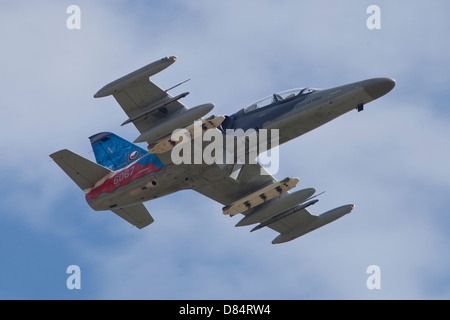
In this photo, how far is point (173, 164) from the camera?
35562 mm

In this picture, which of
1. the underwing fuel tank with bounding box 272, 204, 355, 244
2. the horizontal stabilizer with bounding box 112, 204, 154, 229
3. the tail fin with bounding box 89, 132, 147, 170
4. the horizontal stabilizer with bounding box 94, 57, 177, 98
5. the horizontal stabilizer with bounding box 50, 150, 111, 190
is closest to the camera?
the horizontal stabilizer with bounding box 94, 57, 177, 98

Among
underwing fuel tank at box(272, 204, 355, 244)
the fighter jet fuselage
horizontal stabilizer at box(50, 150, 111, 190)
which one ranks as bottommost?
underwing fuel tank at box(272, 204, 355, 244)

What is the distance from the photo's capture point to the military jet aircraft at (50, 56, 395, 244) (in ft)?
111

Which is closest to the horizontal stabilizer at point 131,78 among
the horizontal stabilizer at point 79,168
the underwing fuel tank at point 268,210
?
the horizontal stabilizer at point 79,168

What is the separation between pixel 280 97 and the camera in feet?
115

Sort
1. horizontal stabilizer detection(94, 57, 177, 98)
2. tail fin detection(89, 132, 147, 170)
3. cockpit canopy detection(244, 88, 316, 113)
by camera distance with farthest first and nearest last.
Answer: tail fin detection(89, 132, 147, 170), cockpit canopy detection(244, 88, 316, 113), horizontal stabilizer detection(94, 57, 177, 98)

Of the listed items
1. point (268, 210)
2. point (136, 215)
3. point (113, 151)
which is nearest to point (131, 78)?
point (113, 151)

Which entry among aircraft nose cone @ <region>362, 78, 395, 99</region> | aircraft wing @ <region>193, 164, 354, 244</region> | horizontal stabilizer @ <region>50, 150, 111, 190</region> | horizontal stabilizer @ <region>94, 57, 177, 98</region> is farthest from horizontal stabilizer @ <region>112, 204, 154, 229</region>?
aircraft nose cone @ <region>362, 78, 395, 99</region>

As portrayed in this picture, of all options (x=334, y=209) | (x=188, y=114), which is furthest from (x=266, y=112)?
(x=334, y=209)

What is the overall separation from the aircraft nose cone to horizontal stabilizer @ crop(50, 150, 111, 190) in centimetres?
1110

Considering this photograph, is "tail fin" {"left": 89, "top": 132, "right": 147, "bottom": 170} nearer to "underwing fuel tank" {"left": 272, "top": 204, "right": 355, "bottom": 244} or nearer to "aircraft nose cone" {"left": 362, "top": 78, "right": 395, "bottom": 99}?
"underwing fuel tank" {"left": 272, "top": 204, "right": 355, "bottom": 244}

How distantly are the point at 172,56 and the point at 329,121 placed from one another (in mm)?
6531

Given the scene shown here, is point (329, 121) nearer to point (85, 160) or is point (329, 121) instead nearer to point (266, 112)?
point (266, 112)

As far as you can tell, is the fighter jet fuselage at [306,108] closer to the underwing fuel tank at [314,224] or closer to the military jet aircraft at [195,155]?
the military jet aircraft at [195,155]
